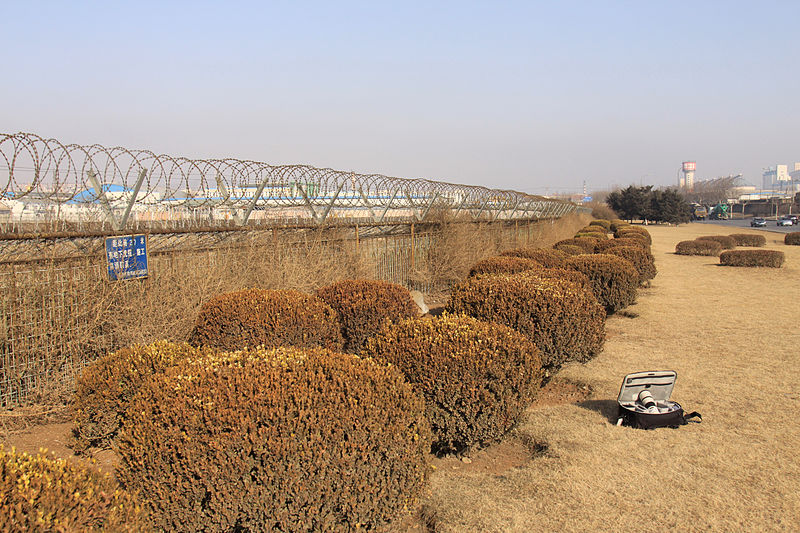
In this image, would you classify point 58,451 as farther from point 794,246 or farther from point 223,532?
point 794,246

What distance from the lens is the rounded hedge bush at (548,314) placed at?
5.64m

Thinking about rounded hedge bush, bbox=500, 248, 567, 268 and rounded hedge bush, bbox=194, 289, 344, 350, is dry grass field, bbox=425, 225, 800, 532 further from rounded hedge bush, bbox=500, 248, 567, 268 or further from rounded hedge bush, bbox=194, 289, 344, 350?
rounded hedge bush, bbox=500, 248, 567, 268

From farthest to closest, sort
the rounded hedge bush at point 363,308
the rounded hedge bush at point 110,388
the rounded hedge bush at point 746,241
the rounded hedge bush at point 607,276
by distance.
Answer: the rounded hedge bush at point 746,241 → the rounded hedge bush at point 607,276 → the rounded hedge bush at point 363,308 → the rounded hedge bush at point 110,388

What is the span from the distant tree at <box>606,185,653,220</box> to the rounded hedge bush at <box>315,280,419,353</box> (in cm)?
7238

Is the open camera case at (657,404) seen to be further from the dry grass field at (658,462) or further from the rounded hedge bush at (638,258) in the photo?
the rounded hedge bush at (638,258)

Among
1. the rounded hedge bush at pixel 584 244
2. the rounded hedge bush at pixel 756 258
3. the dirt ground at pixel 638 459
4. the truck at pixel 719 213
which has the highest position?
the truck at pixel 719 213

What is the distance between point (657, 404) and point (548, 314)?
1.26 m

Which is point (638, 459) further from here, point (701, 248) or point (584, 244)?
point (701, 248)

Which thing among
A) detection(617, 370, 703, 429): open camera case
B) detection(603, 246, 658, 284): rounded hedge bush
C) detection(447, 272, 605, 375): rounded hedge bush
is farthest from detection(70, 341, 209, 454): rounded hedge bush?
detection(603, 246, 658, 284): rounded hedge bush

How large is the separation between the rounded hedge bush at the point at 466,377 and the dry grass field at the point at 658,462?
0.41 metres

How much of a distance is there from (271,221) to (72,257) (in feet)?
12.0

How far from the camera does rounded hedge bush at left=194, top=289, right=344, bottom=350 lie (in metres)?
A: 5.10

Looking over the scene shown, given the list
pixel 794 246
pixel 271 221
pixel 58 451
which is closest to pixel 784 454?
pixel 58 451

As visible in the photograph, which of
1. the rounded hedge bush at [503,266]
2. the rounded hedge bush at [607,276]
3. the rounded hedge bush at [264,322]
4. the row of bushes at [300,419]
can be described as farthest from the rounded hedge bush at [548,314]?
the rounded hedge bush at [607,276]
